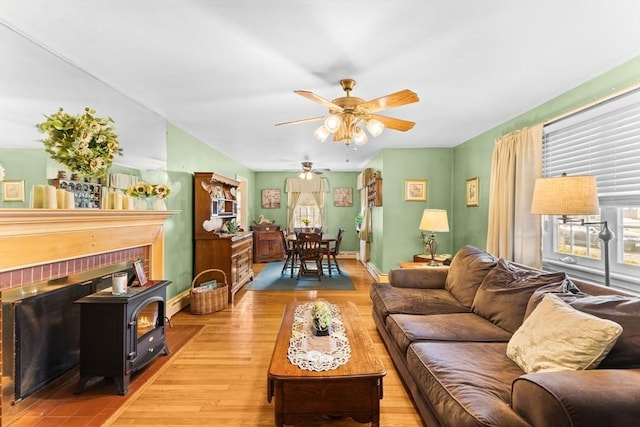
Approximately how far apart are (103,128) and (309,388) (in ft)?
7.51

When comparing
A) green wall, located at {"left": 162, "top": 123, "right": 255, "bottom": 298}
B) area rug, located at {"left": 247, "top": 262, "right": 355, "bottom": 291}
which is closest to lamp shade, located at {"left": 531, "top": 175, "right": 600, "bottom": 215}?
area rug, located at {"left": 247, "top": 262, "right": 355, "bottom": 291}

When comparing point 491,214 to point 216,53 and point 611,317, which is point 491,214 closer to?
point 611,317

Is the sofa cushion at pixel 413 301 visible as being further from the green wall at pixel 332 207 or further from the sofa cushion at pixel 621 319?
the green wall at pixel 332 207

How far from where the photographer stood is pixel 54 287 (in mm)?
2178

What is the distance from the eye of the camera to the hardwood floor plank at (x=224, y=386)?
1861mm

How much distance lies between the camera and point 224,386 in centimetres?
220

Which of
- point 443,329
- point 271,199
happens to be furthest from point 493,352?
point 271,199

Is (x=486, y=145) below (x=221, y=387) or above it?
above

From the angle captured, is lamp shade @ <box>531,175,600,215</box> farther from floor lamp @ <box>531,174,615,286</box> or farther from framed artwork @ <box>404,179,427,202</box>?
framed artwork @ <box>404,179,427,202</box>

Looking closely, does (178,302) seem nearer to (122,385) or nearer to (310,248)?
(122,385)

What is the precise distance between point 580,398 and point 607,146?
2.22 meters

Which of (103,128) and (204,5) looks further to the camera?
(103,128)

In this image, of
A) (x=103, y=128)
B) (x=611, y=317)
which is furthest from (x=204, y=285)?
(x=611, y=317)

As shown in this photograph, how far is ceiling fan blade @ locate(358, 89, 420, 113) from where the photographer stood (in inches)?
78.5
